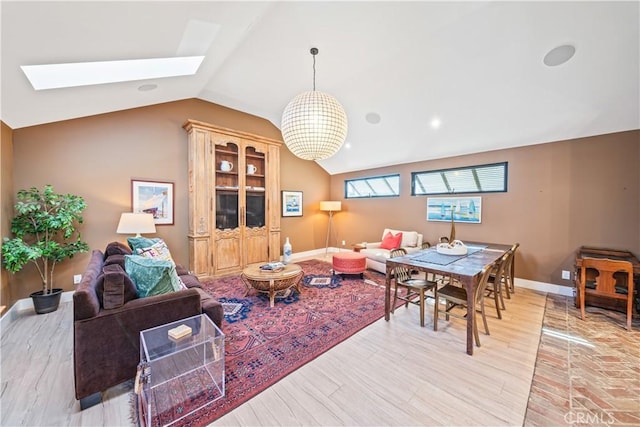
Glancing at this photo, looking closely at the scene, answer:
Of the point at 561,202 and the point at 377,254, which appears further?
the point at 377,254

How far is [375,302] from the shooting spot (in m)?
3.46

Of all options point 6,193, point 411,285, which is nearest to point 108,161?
point 6,193

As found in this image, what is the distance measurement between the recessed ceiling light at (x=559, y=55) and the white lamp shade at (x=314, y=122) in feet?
8.14

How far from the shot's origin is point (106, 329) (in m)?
1.68

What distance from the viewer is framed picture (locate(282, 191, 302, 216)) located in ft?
20.3

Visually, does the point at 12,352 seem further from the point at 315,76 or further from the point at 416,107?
the point at 416,107

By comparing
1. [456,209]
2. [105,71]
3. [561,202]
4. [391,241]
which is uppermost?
[105,71]

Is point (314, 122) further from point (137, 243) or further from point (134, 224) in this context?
point (134, 224)

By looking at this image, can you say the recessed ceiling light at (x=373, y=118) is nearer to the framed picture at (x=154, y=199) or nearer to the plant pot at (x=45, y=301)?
the framed picture at (x=154, y=199)

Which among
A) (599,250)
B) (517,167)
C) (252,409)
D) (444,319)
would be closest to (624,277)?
(599,250)

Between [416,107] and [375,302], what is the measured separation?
127 inches

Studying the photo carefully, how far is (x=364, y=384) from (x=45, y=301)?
4050 mm

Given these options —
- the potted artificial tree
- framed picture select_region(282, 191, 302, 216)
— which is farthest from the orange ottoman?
the potted artificial tree

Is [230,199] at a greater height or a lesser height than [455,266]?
greater
